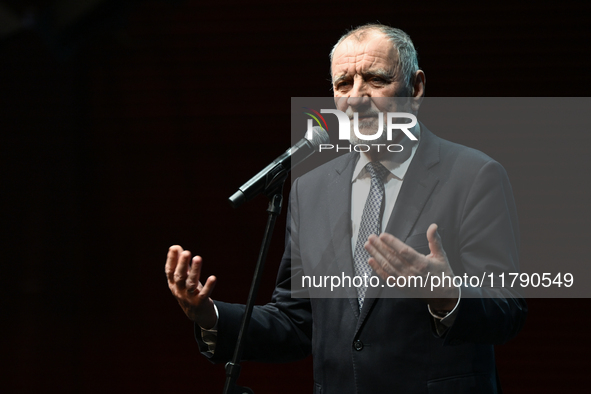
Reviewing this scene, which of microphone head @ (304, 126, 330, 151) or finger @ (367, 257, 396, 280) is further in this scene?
microphone head @ (304, 126, 330, 151)

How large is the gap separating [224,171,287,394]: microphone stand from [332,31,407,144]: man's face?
1.43 ft

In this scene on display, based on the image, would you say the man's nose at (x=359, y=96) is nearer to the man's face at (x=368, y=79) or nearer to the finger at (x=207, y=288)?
the man's face at (x=368, y=79)

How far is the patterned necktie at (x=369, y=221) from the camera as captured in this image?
158cm

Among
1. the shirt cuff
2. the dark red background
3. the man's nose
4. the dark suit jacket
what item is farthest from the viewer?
the dark red background

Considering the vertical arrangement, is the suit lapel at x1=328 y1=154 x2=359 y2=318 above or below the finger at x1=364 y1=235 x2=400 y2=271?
above

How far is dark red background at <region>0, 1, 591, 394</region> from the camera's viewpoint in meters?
2.91

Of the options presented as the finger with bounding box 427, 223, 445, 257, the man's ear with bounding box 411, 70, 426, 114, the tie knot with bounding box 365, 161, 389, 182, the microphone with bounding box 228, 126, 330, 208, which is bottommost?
the finger with bounding box 427, 223, 445, 257

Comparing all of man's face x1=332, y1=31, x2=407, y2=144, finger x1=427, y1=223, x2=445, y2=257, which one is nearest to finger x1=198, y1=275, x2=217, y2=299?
finger x1=427, y1=223, x2=445, y2=257

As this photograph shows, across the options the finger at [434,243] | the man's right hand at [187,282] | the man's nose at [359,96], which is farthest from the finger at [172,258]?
the man's nose at [359,96]

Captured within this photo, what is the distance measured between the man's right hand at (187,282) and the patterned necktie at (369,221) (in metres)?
0.42

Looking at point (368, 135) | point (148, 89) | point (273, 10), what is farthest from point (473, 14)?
point (148, 89)

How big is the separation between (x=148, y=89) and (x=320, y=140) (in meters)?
1.81

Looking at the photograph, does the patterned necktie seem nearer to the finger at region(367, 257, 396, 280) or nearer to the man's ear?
the man's ear

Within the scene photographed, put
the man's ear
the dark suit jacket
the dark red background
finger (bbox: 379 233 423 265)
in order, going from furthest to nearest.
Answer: the dark red background, the man's ear, the dark suit jacket, finger (bbox: 379 233 423 265)
